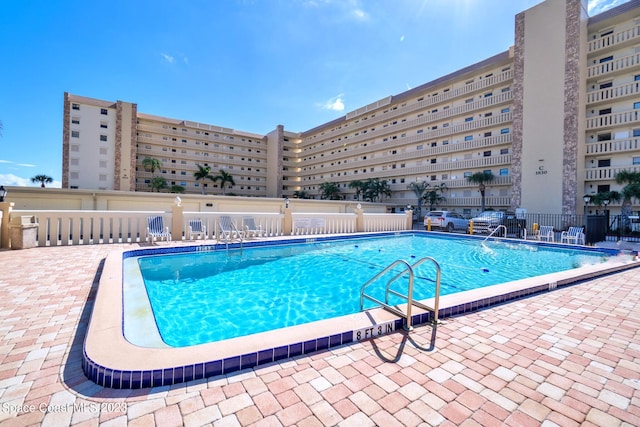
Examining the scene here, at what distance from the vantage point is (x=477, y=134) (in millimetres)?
29922

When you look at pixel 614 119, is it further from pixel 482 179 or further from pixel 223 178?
pixel 223 178

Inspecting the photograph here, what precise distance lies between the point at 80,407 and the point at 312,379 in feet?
5.71

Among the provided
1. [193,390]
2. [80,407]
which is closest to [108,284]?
[80,407]

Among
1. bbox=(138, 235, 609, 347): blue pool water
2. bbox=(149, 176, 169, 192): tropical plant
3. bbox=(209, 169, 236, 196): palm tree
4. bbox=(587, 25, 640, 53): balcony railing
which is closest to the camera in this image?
bbox=(138, 235, 609, 347): blue pool water

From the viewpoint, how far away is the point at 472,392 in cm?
224

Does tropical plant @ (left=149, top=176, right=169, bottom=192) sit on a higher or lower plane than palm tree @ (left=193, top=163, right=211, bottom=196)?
lower

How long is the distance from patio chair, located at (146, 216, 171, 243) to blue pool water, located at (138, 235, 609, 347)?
159 cm

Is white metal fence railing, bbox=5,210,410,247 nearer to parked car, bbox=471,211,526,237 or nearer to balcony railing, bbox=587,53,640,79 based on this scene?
parked car, bbox=471,211,526,237

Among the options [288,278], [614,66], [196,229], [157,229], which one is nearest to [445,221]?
[288,278]

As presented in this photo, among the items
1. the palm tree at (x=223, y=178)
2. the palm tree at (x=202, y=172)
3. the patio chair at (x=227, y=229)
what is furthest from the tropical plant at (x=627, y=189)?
the palm tree at (x=202, y=172)

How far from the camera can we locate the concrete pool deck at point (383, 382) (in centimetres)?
192

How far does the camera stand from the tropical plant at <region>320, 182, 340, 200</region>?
46938 mm

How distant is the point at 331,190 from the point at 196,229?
1479 inches

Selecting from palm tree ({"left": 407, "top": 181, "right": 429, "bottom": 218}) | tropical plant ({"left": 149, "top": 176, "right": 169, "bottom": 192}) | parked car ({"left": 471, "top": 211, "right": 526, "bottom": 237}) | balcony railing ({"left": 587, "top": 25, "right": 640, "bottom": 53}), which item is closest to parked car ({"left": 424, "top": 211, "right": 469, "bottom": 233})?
parked car ({"left": 471, "top": 211, "right": 526, "bottom": 237})
